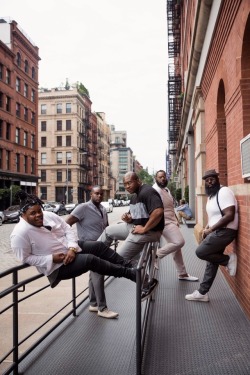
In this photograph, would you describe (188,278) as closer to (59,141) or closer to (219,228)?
(219,228)

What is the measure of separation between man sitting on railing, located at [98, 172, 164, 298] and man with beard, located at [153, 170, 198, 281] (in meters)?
1.86

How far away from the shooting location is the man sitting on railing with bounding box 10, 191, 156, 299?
12.3 ft

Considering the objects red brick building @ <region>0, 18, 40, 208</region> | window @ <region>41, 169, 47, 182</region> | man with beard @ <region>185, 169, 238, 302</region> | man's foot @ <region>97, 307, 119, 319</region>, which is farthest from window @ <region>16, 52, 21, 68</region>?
man's foot @ <region>97, 307, 119, 319</region>

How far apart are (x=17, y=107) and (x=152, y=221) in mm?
43201

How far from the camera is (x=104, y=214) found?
604cm

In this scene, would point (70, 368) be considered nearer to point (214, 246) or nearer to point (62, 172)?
point (214, 246)

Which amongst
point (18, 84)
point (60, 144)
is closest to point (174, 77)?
point (18, 84)

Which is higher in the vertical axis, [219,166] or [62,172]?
[62,172]

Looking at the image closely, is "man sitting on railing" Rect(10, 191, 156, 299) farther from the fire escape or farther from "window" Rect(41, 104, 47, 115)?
"window" Rect(41, 104, 47, 115)

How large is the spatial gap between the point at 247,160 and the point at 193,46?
683 cm

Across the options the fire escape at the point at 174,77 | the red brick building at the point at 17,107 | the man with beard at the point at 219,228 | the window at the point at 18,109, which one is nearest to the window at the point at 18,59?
the red brick building at the point at 17,107

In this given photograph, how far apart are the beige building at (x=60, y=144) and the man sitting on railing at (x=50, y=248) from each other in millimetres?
65699

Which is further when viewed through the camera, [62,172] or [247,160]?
[62,172]

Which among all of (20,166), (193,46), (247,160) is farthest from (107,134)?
(247,160)
